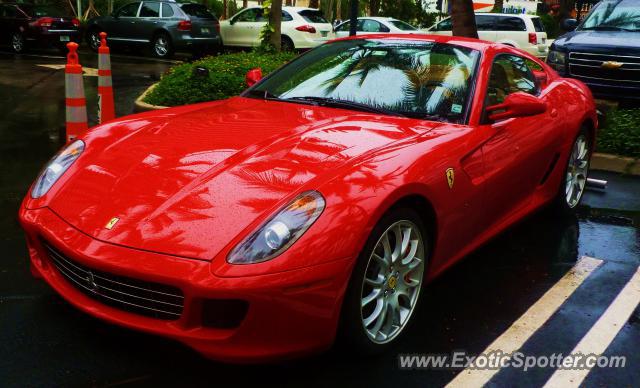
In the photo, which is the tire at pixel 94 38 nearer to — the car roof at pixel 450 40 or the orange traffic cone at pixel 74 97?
the orange traffic cone at pixel 74 97

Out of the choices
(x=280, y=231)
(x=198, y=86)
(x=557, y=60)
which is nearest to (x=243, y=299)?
(x=280, y=231)

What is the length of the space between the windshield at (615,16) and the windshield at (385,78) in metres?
5.99

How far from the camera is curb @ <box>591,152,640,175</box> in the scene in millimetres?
6798

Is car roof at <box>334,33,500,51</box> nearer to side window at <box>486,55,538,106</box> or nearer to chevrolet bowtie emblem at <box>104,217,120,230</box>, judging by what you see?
side window at <box>486,55,538,106</box>

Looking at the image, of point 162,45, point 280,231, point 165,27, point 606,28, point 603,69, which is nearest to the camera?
point 280,231

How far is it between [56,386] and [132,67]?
43.4 feet

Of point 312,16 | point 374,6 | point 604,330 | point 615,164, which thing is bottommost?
point 604,330

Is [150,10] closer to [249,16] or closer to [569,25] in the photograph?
[249,16]

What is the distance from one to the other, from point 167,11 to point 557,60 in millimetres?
11172

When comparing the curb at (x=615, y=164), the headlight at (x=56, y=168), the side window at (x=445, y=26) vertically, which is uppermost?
the side window at (x=445, y=26)

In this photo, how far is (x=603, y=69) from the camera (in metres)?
8.69

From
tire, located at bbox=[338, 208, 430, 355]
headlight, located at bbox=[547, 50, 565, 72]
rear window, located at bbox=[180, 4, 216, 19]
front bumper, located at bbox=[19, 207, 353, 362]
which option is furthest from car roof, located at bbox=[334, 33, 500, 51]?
rear window, located at bbox=[180, 4, 216, 19]

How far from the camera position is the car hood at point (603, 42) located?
847 cm

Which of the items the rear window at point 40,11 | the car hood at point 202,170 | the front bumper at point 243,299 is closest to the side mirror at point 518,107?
the car hood at point 202,170
